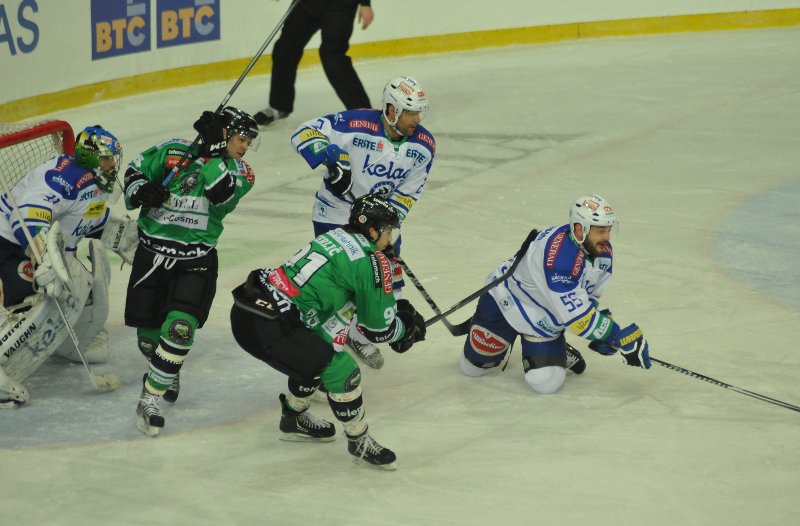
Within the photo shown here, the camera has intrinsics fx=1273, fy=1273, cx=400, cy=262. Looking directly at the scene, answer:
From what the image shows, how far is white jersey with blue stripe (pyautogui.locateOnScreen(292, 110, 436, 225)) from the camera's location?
545 centimetres

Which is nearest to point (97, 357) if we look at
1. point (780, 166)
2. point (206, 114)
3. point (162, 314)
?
point (162, 314)

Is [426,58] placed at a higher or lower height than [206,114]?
lower

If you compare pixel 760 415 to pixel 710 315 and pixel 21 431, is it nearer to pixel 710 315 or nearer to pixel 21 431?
pixel 710 315

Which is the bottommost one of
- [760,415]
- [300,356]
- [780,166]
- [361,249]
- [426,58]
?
[426,58]

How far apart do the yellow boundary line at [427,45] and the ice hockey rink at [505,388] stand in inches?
10.4

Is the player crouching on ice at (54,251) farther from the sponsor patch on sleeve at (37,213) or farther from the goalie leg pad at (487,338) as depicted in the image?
the goalie leg pad at (487,338)

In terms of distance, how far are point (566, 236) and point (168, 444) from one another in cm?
169

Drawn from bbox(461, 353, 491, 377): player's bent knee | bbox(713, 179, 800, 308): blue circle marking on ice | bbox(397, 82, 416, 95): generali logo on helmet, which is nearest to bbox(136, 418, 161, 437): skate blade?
bbox(461, 353, 491, 377): player's bent knee

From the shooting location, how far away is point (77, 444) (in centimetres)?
457

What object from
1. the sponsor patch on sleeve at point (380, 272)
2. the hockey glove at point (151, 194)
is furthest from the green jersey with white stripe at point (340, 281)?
the hockey glove at point (151, 194)

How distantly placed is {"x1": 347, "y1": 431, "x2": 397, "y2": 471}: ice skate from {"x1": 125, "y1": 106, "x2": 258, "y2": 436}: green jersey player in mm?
752

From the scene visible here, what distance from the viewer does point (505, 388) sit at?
5117 millimetres

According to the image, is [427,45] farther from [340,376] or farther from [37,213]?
[340,376]

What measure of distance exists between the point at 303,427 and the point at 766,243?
3.37m
